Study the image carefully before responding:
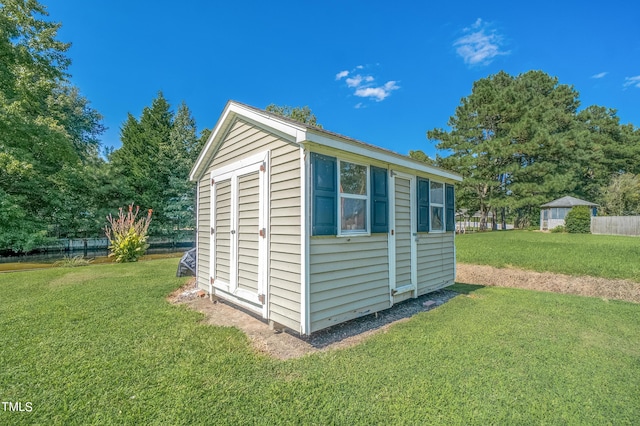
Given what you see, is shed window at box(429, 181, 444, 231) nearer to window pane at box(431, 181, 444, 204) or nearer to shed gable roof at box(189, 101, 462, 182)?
window pane at box(431, 181, 444, 204)

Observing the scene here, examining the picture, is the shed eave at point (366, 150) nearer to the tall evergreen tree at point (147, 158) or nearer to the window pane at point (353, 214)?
the window pane at point (353, 214)

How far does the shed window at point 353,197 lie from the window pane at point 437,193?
2191 mm

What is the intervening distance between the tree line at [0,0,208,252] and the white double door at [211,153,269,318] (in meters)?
9.70

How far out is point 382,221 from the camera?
411 cm

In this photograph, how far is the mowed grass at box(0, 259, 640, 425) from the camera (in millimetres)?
2021

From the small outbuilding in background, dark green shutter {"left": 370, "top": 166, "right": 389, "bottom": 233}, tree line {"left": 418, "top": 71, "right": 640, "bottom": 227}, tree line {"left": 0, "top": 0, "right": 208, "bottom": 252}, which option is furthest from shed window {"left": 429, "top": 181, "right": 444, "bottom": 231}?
the small outbuilding in background

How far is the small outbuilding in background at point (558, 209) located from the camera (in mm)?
20812

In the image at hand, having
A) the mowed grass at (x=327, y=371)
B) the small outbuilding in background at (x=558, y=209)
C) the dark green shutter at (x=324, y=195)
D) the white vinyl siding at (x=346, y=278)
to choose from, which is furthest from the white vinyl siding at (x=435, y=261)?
the small outbuilding in background at (x=558, y=209)

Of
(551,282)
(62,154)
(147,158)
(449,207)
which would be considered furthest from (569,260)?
(147,158)

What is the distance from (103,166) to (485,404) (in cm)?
2107

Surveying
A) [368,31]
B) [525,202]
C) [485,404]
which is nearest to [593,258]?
[485,404]

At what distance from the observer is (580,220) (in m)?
18.9

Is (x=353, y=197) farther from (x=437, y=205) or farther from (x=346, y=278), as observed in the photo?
(x=437, y=205)

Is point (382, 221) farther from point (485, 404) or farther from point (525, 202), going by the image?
point (525, 202)
